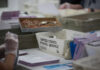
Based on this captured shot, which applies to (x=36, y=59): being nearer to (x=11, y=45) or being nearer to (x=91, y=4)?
(x=11, y=45)

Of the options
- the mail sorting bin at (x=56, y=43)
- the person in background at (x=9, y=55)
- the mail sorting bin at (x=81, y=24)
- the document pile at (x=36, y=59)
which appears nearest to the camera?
the person in background at (x=9, y=55)

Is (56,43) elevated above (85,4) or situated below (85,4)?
above

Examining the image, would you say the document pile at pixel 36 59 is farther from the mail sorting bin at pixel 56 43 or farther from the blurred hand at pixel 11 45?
the blurred hand at pixel 11 45

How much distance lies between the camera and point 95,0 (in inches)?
161

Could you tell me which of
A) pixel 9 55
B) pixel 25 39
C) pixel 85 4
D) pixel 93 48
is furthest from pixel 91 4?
pixel 9 55

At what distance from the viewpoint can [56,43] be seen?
1.84 metres

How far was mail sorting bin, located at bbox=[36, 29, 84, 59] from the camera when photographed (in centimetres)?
179

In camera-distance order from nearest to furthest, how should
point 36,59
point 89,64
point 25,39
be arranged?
point 89,64, point 36,59, point 25,39

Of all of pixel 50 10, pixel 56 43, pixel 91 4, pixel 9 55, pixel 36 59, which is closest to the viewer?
pixel 9 55

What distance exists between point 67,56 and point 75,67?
466 mm

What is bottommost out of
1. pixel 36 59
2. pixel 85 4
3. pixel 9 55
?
pixel 85 4

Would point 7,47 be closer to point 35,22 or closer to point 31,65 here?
point 31,65

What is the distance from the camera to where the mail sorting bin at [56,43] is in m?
1.79

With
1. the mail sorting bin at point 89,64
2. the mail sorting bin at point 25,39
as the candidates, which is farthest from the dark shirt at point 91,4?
the mail sorting bin at point 89,64
